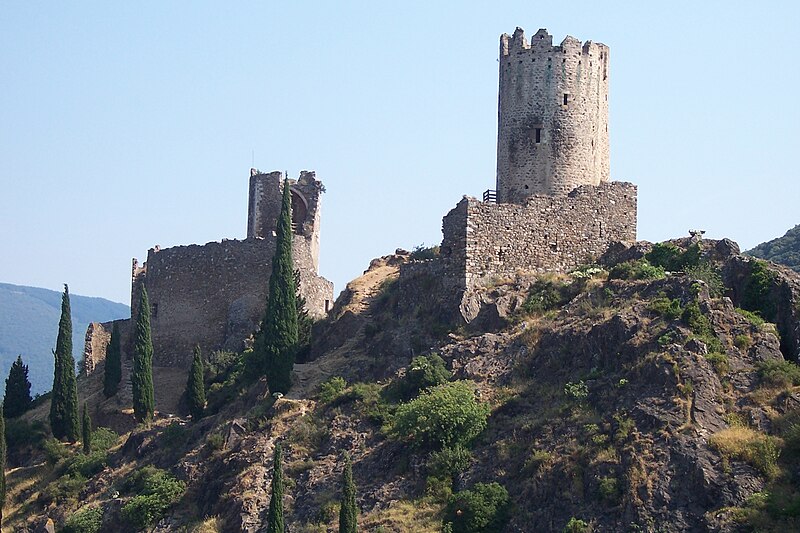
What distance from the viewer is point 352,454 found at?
45.9 m

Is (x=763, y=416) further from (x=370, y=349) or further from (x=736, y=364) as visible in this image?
(x=370, y=349)

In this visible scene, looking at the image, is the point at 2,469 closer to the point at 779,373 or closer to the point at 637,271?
the point at 637,271

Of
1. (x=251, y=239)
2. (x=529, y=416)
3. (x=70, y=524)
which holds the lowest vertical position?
(x=70, y=524)

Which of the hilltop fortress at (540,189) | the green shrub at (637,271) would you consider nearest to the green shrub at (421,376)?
the hilltop fortress at (540,189)

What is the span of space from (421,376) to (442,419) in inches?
132

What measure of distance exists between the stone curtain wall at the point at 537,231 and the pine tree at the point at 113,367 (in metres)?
18.3

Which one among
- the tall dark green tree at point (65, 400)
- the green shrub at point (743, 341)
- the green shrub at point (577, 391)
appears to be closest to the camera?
the green shrub at point (743, 341)

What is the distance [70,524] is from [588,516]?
1990 cm

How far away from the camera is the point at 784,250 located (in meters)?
85.9

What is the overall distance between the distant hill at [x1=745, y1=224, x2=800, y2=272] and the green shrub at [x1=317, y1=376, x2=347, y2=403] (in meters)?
38.8

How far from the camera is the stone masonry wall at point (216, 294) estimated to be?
6188 centimetres

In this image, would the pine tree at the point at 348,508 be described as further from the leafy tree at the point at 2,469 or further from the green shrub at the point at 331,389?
the leafy tree at the point at 2,469

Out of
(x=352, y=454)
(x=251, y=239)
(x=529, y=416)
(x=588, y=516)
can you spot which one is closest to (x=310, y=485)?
(x=352, y=454)

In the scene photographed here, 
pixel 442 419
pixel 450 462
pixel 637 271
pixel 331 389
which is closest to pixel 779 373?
pixel 637 271
